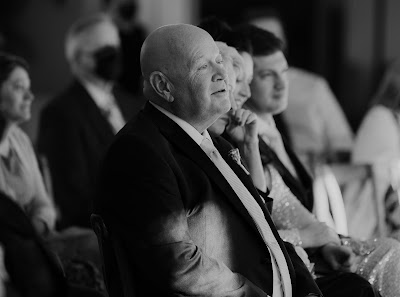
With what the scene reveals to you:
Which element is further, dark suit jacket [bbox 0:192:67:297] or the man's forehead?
the man's forehead

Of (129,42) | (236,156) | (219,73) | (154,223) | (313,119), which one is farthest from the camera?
(129,42)

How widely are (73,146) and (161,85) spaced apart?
7.03 feet

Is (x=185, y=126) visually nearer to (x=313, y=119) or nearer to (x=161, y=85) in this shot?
(x=161, y=85)

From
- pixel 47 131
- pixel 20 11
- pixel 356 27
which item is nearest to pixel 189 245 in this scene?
pixel 47 131

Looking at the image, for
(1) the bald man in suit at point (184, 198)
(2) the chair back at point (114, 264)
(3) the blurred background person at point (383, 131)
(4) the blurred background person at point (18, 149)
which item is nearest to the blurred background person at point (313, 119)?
(3) the blurred background person at point (383, 131)

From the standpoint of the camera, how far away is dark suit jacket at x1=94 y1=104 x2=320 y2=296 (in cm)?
275

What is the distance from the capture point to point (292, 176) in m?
Answer: 3.77

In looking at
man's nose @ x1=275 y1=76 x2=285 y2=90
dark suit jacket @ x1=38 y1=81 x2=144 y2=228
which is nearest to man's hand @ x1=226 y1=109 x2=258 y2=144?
man's nose @ x1=275 y1=76 x2=285 y2=90

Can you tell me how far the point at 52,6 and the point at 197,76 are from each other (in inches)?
282

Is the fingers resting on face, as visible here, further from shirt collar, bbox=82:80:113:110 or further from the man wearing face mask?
shirt collar, bbox=82:80:113:110

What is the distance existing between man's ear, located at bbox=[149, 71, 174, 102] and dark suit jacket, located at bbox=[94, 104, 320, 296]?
0.20ft

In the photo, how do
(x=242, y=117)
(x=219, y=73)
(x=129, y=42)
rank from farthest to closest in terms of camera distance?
(x=129, y=42)
(x=242, y=117)
(x=219, y=73)

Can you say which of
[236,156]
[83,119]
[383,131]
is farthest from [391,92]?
[236,156]

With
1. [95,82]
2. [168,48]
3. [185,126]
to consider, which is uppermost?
[168,48]
